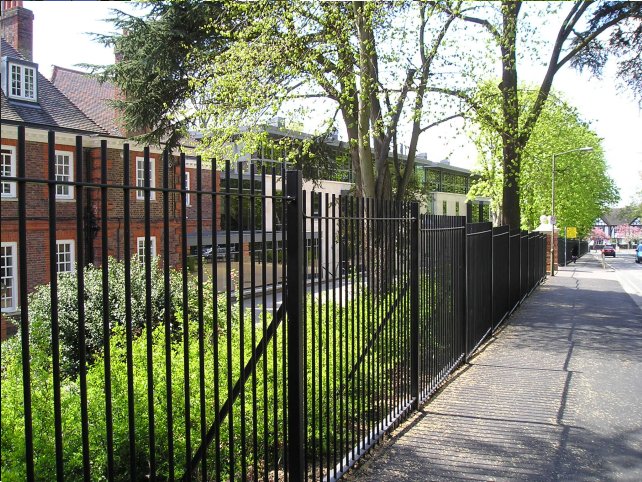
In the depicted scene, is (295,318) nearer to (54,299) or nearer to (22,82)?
(54,299)

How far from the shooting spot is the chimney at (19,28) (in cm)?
2464

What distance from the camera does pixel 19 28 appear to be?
25156mm

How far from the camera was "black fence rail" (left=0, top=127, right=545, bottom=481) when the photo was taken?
8.00 feet

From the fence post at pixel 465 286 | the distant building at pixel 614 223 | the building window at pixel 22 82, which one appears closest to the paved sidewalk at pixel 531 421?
the fence post at pixel 465 286

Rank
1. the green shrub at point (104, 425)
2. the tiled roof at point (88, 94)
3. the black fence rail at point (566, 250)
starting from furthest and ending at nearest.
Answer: the black fence rail at point (566, 250), the tiled roof at point (88, 94), the green shrub at point (104, 425)

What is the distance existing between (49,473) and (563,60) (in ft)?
66.8

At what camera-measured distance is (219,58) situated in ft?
43.6

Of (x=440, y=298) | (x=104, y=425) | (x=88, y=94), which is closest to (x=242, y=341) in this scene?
(x=104, y=425)

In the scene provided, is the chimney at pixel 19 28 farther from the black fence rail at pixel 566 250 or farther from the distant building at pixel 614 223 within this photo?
the distant building at pixel 614 223

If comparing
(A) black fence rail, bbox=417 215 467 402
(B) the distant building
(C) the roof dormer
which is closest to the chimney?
(C) the roof dormer

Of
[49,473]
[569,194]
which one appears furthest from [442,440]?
[569,194]

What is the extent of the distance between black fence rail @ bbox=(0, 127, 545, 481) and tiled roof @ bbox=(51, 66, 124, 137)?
1893 cm

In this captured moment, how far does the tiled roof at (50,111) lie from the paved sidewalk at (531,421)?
778 inches

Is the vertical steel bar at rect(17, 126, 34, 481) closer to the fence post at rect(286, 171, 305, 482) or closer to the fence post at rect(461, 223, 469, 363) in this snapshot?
the fence post at rect(286, 171, 305, 482)
